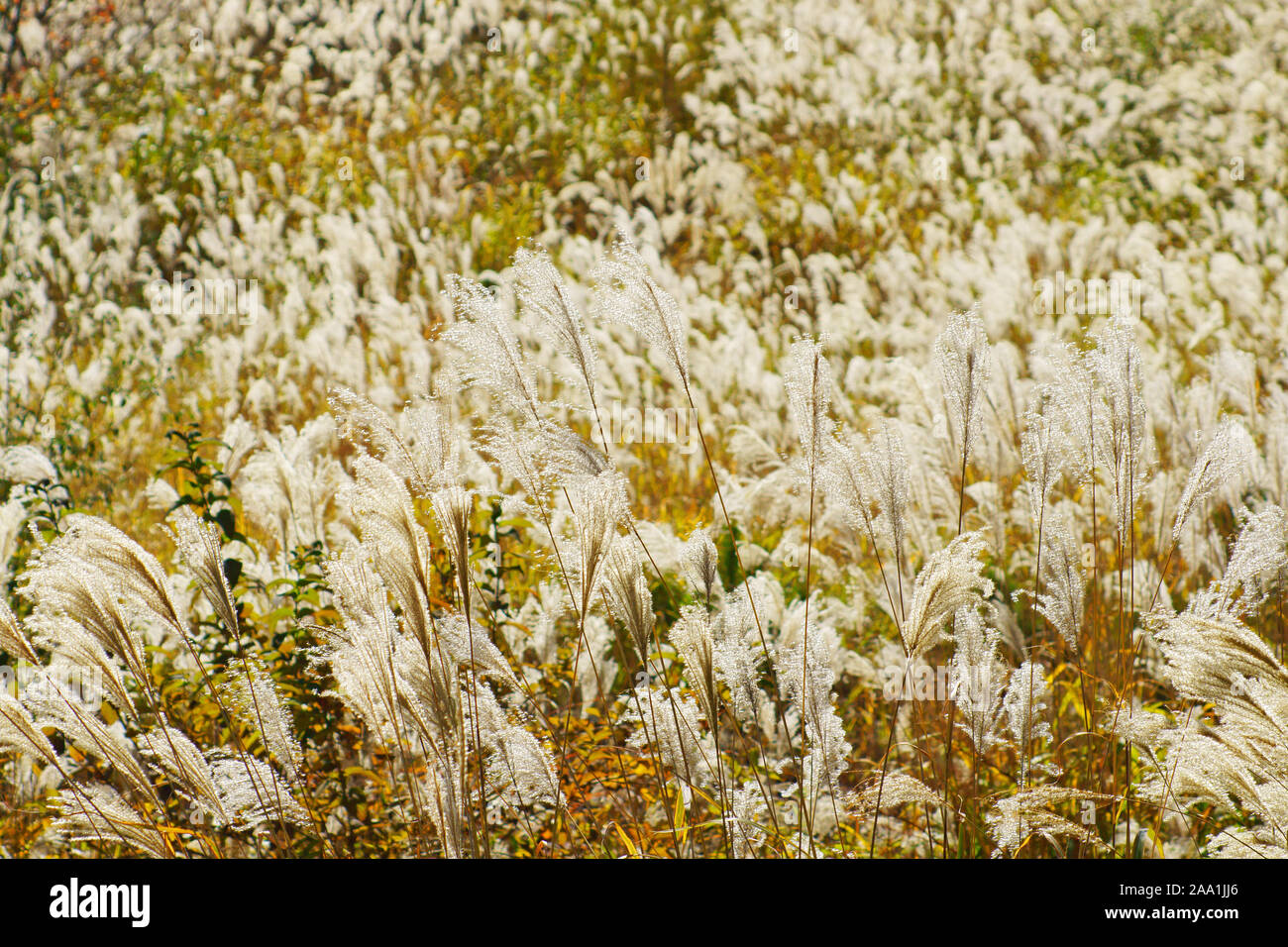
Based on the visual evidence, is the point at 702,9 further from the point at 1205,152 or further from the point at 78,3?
the point at 78,3

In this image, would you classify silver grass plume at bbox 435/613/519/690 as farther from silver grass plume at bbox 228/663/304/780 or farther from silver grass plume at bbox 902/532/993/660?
silver grass plume at bbox 902/532/993/660

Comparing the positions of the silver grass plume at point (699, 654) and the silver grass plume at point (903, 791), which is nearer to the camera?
the silver grass plume at point (699, 654)

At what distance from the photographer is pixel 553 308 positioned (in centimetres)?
152

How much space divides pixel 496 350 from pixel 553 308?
4.2 inches

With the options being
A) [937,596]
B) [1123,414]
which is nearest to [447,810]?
[937,596]

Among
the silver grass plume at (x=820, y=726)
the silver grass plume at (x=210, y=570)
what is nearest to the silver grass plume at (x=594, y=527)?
the silver grass plume at (x=820, y=726)

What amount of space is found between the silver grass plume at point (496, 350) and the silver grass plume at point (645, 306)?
6.6 inches

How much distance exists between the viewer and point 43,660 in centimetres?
241

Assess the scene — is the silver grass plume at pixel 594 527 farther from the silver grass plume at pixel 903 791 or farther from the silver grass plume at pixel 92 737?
the silver grass plume at pixel 92 737

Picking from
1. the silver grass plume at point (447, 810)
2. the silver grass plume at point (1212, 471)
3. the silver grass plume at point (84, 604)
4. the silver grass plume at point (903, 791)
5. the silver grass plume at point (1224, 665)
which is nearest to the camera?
the silver grass plume at point (1224, 665)

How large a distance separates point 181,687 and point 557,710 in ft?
2.86

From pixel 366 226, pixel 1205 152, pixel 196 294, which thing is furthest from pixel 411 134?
pixel 1205 152

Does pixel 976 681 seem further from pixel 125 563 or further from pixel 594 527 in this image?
pixel 125 563

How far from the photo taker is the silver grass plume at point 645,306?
1.53 m
